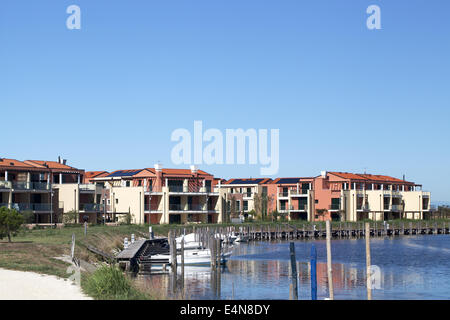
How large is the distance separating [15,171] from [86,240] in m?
29.4

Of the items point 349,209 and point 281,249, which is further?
point 349,209

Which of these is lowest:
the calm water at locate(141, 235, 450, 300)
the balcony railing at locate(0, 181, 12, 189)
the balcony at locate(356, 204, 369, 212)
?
the calm water at locate(141, 235, 450, 300)

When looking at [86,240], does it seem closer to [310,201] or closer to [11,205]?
[11,205]

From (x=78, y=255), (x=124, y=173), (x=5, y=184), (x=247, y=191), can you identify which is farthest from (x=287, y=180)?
(x=78, y=255)

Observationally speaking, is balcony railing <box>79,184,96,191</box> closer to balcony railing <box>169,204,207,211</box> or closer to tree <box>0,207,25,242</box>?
balcony railing <box>169,204,207,211</box>

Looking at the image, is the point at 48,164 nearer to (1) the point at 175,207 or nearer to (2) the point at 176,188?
(2) the point at 176,188

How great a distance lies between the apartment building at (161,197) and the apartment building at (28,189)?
8194 mm

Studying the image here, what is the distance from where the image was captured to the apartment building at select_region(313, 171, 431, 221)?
111 meters

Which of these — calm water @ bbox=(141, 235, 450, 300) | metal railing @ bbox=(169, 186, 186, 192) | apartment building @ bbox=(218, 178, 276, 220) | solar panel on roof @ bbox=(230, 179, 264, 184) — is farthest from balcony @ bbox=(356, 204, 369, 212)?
calm water @ bbox=(141, 235, 450, 300)

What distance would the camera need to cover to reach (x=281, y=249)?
238ft

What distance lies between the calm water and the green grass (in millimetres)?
10423
